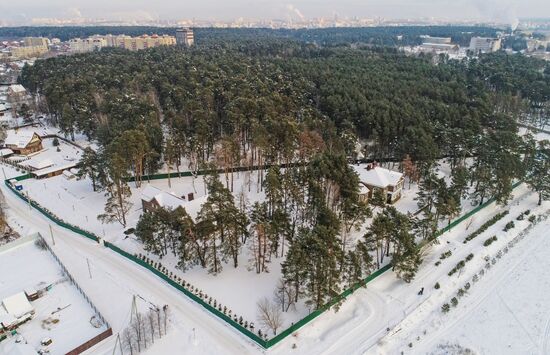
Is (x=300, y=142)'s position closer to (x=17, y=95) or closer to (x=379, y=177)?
(x=379, y=177)

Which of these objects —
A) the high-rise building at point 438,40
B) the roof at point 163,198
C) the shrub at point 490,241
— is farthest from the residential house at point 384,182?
the high-rise building at point 438,40

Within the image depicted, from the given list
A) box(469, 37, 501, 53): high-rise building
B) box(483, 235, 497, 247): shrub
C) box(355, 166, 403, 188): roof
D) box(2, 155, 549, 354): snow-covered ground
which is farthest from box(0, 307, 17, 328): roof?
box(469, 37, 501, 53): high-rise building

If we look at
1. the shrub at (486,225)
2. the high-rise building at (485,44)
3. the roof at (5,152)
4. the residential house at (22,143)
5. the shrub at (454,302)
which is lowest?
the shrub at (454,302)

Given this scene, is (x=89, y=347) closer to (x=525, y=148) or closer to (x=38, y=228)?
(x=38, y=228)

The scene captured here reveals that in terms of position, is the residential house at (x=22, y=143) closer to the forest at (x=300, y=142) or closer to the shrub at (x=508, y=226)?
the forest at (x=300, y=142)

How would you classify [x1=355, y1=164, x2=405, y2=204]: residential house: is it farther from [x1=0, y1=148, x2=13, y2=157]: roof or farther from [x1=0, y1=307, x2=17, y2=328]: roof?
[x1=0, y1=148, x2=13, y2=157]: roof

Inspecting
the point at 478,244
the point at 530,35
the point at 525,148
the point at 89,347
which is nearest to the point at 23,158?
the point at 89,347
